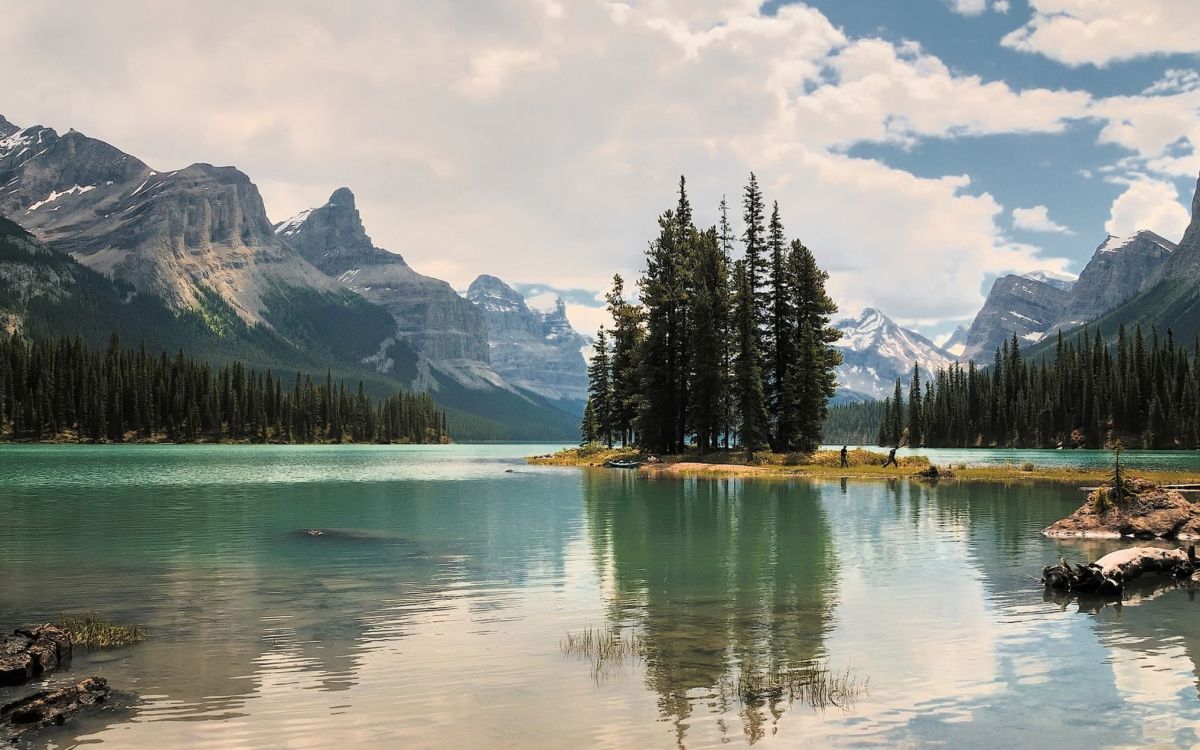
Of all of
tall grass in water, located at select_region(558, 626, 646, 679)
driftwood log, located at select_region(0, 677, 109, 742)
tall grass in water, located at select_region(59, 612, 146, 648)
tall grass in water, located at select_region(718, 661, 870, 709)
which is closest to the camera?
driftwood log, located at select_region(0, 677, 109, 742)

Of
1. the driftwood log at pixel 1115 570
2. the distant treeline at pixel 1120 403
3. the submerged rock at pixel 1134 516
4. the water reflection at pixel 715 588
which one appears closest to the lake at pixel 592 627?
the water reflection at pixel 715 588

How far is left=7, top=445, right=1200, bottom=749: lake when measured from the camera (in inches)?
454

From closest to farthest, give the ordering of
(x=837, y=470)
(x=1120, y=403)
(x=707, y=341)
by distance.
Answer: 1. (x=837, y=470)
2. (x=707, y=341)
3. (x=1120, y=403)

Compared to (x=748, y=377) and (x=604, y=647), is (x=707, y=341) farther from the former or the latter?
(x=604, y=647)

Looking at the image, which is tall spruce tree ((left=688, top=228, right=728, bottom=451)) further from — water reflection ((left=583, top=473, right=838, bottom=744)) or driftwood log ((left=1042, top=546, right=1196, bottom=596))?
driftwood log ((left=1042, top=546, right=1196, bottom=596))

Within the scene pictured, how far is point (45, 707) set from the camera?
38.2ft

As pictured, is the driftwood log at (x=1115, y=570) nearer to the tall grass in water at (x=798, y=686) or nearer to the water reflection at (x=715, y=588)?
the water reflection at (x=715, y=588)

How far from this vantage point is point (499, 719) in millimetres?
11758

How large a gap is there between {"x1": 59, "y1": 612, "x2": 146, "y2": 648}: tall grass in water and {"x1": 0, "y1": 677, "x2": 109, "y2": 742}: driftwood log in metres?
3.70

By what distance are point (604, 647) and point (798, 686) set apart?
3.99 metres

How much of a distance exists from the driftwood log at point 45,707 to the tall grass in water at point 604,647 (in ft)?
25.3

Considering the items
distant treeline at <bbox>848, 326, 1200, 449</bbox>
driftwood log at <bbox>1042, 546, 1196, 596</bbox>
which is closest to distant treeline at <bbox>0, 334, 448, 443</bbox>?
distant treeline at <bbox>848, 326, 1200, 449</bbox>

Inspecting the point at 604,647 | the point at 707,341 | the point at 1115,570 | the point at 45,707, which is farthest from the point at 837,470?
the point at 45,707

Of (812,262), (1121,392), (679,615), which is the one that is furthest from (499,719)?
(1121,392)
